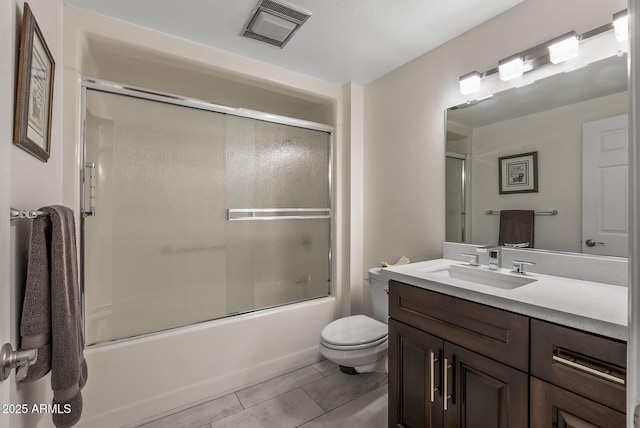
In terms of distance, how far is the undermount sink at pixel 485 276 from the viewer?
1417 mm

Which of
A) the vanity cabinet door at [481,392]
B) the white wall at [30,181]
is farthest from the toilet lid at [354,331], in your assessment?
the white wall at [30,181]

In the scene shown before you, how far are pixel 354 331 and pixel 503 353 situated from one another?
3.33 feet

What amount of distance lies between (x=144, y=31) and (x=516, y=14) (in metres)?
2.13

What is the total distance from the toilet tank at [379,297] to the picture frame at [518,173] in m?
0.94

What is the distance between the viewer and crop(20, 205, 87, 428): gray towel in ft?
3.16

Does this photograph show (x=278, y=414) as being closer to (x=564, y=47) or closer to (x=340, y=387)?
(x=340, y=387)

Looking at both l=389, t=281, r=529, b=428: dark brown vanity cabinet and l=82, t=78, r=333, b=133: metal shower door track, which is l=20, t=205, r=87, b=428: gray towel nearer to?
l=82, t=78, r=333, b=133: metal shower door track

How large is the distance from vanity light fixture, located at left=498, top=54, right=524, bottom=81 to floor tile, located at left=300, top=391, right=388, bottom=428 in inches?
80.8

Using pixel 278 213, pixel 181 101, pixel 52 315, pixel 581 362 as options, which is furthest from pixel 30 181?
pixel 581 362

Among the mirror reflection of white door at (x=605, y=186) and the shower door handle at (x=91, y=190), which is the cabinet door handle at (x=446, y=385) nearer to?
the mirror reflection of white door at (x=605, y=186)

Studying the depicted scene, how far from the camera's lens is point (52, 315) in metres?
1.00

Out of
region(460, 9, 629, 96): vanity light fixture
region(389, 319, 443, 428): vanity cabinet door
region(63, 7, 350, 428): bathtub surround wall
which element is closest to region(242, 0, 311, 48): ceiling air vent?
region(63, 7, 350, 428): bathtub surround wall

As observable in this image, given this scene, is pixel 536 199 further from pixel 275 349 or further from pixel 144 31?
pixel 144 31

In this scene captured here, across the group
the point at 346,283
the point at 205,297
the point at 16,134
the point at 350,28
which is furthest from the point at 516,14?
the point at 205,297
